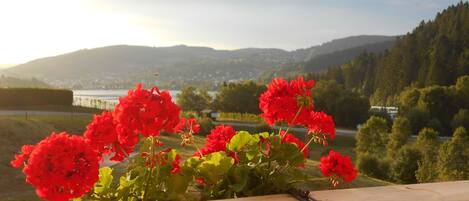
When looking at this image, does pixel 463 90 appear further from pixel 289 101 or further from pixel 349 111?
pixel 289 101

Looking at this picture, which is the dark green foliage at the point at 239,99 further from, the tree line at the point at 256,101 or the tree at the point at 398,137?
the tree at the point at 398,137

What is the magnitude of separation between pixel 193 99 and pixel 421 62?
195ft

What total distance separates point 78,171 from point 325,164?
1.58 metres

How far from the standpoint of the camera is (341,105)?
2884 inches

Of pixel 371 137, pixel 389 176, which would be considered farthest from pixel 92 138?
pixel 371 137

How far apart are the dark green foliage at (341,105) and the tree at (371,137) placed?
2645 cm

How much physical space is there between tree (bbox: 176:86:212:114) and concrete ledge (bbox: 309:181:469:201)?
73.4m

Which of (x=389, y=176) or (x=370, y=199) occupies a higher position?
(x=370, y=199)

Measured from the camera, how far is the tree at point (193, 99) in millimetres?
76125

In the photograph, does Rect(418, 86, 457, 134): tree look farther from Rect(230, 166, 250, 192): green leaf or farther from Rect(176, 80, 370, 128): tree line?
Rect(230, 166, 250, 192): green leaf

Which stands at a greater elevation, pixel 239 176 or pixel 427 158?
pixel 239 176

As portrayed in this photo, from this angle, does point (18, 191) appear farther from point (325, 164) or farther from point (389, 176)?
point (389, 176)

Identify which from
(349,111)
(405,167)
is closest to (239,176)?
(405,167)

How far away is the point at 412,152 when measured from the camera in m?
35.9
